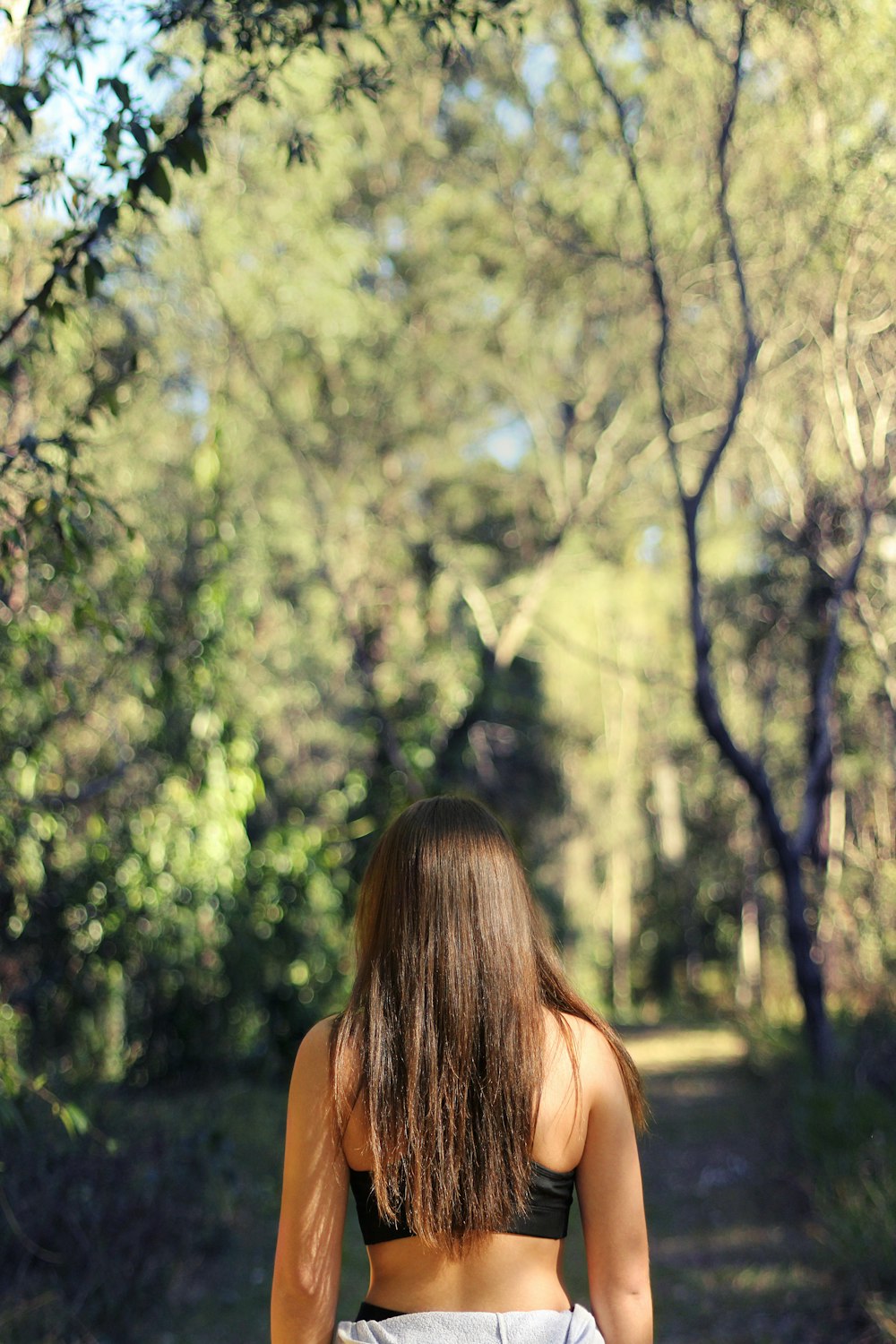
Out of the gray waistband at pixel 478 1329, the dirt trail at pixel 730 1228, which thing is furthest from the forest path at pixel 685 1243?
the gray waistband at pixel 478 1329

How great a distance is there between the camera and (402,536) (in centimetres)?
1638

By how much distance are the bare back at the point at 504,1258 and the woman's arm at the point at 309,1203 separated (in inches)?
1.9

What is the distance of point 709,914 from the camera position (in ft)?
73.9

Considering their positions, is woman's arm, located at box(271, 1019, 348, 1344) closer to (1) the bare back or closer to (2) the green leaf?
(1) the bare back

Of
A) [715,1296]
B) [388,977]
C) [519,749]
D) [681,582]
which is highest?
[681,582]

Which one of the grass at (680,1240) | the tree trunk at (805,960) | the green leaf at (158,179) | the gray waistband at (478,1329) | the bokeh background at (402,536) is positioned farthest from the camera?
the tree trunk at (805,960)

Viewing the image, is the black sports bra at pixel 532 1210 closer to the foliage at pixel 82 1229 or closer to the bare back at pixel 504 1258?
the bare back at pixel 504 1258

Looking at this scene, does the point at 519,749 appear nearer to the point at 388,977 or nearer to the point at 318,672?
the point at 318,672

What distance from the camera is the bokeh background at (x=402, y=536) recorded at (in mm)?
4996

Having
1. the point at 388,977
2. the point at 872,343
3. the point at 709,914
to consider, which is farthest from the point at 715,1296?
the point at 709,914

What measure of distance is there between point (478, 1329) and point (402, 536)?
1476cm

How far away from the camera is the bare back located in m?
1.94

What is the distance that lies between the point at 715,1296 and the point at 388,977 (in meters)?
5.24

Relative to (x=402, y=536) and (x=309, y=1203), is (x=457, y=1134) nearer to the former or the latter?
(x=309, y=1203)
